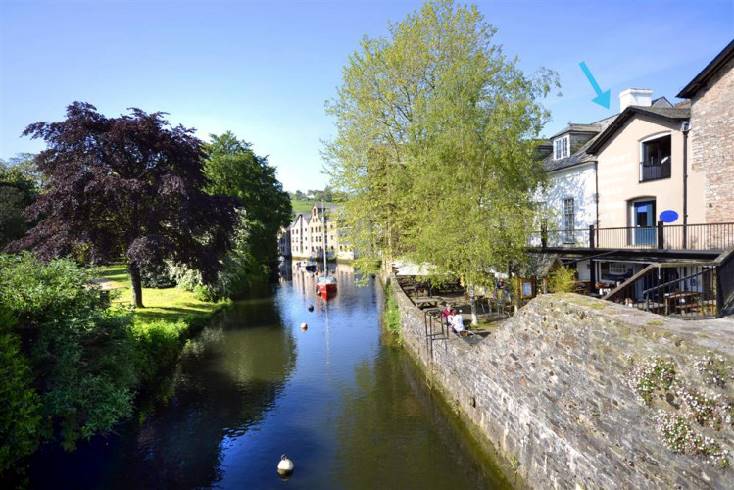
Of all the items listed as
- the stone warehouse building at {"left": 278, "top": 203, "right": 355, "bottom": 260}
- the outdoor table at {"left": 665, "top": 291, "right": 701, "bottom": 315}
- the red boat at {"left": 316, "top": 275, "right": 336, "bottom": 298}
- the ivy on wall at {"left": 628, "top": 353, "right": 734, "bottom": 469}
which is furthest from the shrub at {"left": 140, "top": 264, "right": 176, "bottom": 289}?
the stone warehouse building at {"left": 278, "top": 203, "right": 355, "bottom": 260}

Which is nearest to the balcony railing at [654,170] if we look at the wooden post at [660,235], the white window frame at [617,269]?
the wooden post at [660,235]

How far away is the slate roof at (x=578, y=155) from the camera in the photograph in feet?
75.9

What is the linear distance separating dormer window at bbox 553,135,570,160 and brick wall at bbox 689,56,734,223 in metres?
8.82

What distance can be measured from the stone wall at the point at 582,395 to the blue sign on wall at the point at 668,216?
11556 millimetres

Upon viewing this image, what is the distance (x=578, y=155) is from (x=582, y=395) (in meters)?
19.7

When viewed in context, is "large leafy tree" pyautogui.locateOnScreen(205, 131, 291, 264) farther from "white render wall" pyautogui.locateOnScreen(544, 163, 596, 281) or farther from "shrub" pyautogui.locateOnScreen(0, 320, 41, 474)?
"shrub" pyautogui.locateOnScreen(0, 320, 41, 474)

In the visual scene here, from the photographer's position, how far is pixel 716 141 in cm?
1595

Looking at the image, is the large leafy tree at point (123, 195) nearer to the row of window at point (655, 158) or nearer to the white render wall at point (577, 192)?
the white render wall at point (577, 192)

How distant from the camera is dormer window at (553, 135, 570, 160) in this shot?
25.8 meters

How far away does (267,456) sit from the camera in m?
12.0

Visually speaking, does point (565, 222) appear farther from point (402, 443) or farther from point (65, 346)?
point (65, 346)

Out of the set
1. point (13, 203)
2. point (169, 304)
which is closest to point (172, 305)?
point (169, 304)

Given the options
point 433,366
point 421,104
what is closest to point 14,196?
point 421,104

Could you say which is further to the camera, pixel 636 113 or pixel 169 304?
pixel 169 304
